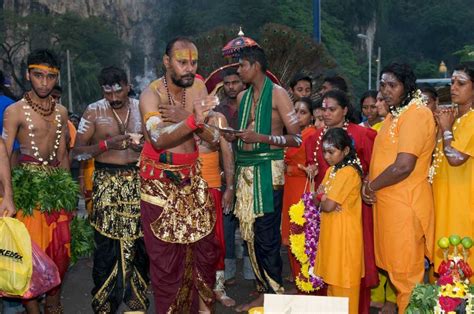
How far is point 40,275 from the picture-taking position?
5.23 meters

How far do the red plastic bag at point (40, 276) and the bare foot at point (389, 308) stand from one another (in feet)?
9.86

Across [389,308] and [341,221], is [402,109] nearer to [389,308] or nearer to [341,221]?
[341,221]

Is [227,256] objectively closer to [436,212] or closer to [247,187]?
[247,187]

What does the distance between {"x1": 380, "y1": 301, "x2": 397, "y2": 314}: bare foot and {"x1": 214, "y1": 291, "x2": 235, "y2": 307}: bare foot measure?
4.85 feet

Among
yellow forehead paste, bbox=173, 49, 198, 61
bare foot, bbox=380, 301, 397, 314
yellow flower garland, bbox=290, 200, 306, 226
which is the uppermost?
yellow forehead paste, bbox=173, 49, 198, 61

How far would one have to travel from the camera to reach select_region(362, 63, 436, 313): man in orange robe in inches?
211

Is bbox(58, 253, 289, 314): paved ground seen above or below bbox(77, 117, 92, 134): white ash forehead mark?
below

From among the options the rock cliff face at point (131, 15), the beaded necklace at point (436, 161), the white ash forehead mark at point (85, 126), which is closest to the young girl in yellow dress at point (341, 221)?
the beaded necklace at point (436, 161)

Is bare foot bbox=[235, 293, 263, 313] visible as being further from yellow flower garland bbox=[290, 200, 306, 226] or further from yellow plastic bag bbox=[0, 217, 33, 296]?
yellow plastic bag bbox=[0, 217, 33, 296]

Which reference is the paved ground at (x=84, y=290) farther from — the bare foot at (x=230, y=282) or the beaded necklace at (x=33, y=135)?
the beaded necklace at (x=33, y=135)

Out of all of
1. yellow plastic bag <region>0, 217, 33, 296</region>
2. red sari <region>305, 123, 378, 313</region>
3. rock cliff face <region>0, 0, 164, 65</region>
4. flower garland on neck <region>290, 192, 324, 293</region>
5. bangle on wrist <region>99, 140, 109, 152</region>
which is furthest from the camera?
rock cliff face <region>0, 0, 164, 65</region>

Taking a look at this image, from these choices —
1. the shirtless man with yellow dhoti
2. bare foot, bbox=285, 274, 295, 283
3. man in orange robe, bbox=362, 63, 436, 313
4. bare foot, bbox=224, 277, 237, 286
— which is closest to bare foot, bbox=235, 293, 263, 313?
the shirtless man with yellow dhoti

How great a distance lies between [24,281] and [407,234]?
116 inches

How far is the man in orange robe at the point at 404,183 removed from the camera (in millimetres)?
5359
